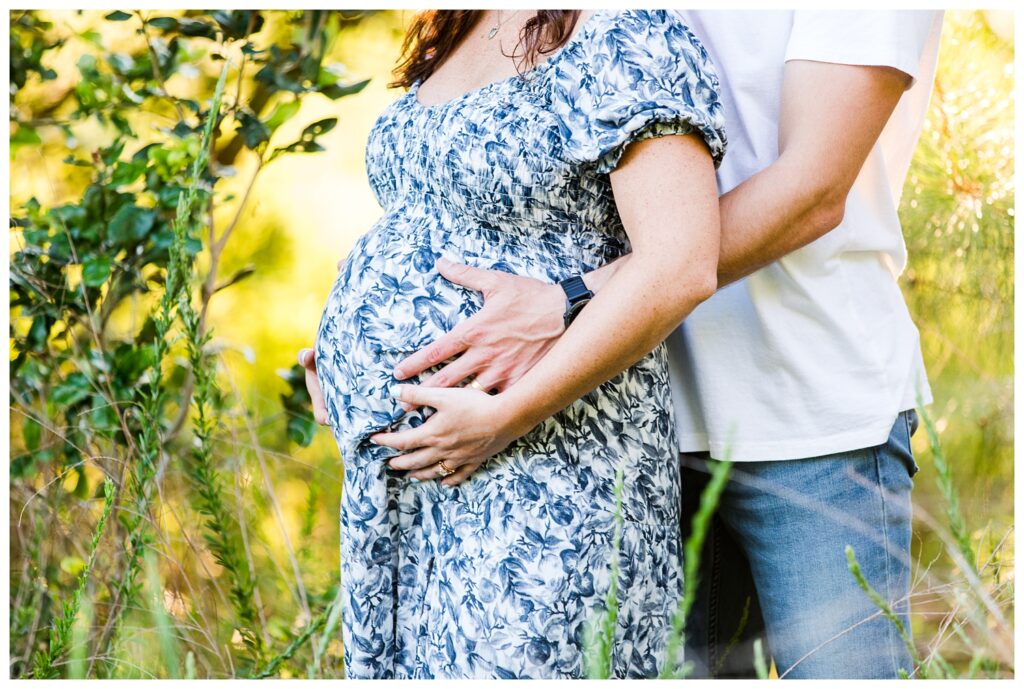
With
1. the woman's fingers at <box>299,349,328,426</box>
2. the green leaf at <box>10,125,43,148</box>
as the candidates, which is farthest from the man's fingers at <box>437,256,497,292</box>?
the green leaf at <box>10,125,43,148</box>

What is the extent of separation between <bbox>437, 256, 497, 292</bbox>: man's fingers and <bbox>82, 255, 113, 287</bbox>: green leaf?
102 cm

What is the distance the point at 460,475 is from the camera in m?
1.13

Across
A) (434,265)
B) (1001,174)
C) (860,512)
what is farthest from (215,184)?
(1001,174)

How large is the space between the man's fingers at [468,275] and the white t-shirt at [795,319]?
0.38 meters

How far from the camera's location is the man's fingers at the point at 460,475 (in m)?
1.12

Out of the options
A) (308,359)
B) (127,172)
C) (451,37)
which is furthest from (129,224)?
(451,37)

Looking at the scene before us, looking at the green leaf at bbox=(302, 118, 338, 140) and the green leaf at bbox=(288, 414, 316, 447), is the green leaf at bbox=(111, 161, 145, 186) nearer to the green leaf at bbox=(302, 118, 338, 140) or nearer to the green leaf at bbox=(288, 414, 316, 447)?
the green leaf at bbox=(302, 118, 338, 140)

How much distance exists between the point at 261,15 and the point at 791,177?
138 centimetres

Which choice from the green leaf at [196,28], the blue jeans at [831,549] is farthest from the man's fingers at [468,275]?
the green leaf at [196,28]

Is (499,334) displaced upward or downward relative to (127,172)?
downward

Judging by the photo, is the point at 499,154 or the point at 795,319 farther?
the point at 795,319

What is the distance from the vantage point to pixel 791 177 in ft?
3.46

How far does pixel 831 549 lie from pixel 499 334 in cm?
59

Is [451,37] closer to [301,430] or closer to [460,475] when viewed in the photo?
[460,475]
